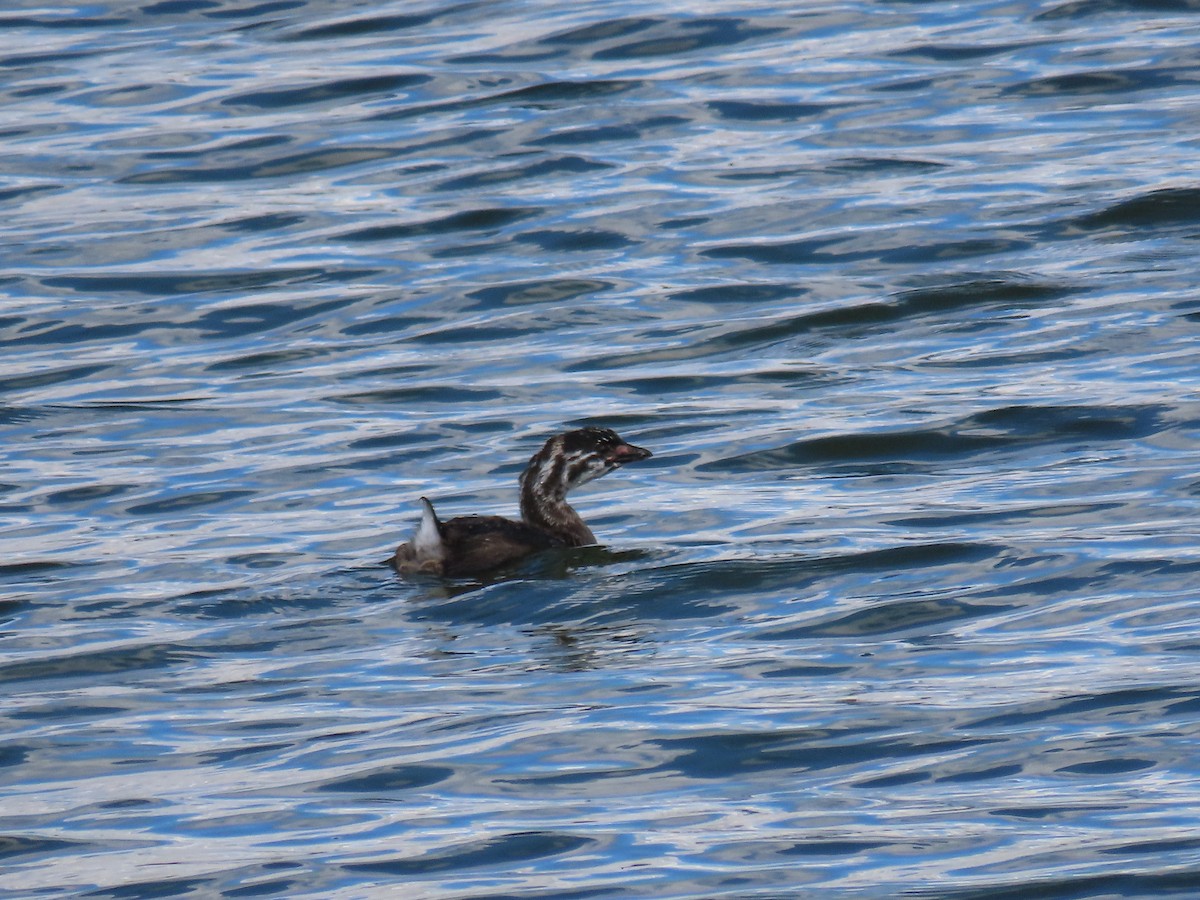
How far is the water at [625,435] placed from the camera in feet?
23.7

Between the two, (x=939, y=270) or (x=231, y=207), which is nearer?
(x=939, y=270)

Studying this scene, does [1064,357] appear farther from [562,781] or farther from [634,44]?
[634,44]

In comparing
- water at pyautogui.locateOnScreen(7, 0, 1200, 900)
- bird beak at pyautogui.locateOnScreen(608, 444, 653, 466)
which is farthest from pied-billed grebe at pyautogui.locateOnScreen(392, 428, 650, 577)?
water at pyautogui.locateOnScreen(7, 0, 1200, 900)

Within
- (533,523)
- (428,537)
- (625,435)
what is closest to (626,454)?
(533,523)

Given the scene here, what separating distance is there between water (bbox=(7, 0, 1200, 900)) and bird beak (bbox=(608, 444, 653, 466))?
0.27 m

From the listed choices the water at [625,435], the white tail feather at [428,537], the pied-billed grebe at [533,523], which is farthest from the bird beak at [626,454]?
the white tail feather at [428,537]

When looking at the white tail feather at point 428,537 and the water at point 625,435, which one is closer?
the water at point 625,435

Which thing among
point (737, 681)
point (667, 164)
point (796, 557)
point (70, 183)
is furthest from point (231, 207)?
point (737, 681)

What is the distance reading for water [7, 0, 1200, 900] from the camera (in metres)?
7.22

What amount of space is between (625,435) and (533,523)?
1.98 meters

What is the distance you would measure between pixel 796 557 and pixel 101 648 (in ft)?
9.25

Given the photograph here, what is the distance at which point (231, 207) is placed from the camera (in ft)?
61.8

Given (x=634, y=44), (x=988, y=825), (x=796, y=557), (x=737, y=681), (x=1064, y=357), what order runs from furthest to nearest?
(x=634, y=44) → (x=1064, y=357) → (x=796, y=557) → (x=737, y=681) → (x=988, y=825)

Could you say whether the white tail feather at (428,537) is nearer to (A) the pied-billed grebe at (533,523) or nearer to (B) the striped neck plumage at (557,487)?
(A) the pied-billed grebe at (533,523)
